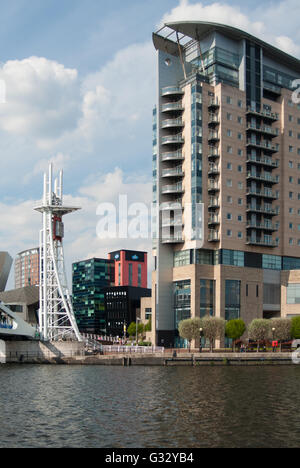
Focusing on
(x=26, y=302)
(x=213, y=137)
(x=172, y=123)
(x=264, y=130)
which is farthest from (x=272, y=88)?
(x=26, y=302)

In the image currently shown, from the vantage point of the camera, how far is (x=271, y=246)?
133625 mm

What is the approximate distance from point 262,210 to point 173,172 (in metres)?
21.2

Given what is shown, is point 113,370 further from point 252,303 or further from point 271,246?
point 271,246

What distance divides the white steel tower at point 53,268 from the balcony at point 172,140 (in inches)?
968

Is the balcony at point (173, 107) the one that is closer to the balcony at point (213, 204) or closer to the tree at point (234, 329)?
Result: the balcony at point (213, 204)

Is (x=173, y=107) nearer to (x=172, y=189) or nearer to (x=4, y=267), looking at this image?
(x=172, y=189)

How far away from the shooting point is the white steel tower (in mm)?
112000

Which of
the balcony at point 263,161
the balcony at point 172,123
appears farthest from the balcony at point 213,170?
the balcony at point 172,123

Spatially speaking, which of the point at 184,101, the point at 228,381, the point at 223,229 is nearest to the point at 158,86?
the point at 184,101

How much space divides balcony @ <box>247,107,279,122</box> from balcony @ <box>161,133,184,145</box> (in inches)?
625

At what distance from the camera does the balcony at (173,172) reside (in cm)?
12975

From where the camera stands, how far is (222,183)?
12725cm

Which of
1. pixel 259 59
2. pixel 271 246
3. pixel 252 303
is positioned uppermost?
pixel 259 59
